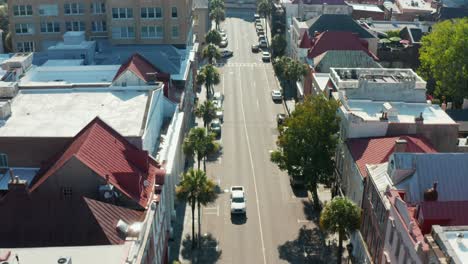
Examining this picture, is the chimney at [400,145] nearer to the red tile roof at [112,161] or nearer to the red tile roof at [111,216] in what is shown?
the red tile roof at [112,161]

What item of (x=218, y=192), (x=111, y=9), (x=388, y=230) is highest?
(x=111, y=9)

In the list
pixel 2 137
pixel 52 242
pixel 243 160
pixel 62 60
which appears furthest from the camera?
pixel 62 60

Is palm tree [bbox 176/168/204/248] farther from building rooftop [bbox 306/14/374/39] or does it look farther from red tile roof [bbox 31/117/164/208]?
building rooftop [bbox 306/14/374/39]

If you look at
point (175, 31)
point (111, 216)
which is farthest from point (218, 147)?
point (111, 216)

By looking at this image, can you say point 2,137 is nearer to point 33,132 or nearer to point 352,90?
point 33,132

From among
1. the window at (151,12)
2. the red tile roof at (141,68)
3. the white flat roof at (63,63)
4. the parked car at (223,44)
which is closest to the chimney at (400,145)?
the red tile roof at (141,68)

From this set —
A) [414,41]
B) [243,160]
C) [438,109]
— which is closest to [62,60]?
[243,160]

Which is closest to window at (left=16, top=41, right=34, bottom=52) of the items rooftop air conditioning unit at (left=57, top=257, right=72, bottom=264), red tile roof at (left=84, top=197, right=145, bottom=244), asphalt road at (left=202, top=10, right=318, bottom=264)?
asphalt road at (left=202, top=10, right=318, bottom=264)
